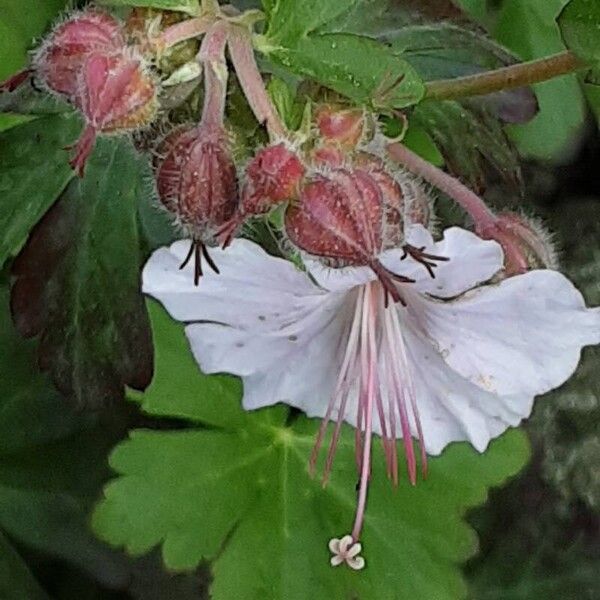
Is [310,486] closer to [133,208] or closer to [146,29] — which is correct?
[133,208]

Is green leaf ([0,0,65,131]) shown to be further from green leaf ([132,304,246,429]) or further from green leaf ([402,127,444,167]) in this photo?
green leaf ([402,127,444,167])

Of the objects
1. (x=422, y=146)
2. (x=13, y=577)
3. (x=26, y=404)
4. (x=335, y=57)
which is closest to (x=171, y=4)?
(x=335, y=57)

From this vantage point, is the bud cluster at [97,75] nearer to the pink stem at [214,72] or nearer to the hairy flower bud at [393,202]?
the pink stem at [214,72]

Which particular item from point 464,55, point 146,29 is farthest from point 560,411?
point 146,29

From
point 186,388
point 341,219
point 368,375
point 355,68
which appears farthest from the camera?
point 186,388

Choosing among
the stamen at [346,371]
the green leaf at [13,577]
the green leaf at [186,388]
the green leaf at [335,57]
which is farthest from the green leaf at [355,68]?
the green leaf at [13,577]

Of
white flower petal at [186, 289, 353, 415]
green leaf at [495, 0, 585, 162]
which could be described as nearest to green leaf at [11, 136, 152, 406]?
white flower petal at [186, 289, 353, 415]

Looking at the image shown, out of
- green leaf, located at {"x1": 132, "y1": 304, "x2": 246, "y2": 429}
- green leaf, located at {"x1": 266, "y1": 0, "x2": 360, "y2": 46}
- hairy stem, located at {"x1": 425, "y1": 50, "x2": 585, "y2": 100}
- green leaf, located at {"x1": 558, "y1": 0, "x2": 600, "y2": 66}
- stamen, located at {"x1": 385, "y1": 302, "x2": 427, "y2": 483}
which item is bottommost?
green leaf, located at {"x1": 132, "y1": 304, "x2": 246, "y2": 429}

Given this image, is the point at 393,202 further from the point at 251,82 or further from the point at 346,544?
the point at 346,544
